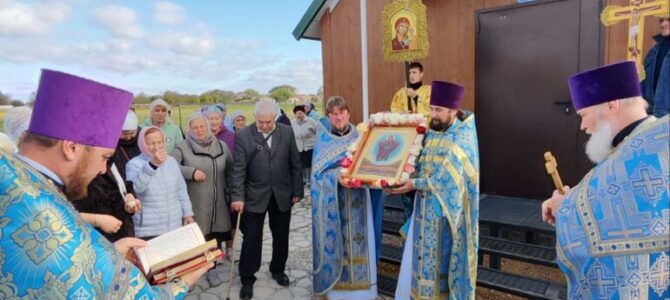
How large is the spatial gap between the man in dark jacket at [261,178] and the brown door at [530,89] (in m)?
2.89

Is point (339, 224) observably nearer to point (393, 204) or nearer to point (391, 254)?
point (391, 254)

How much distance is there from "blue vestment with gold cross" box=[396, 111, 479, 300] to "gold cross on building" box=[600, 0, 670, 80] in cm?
209

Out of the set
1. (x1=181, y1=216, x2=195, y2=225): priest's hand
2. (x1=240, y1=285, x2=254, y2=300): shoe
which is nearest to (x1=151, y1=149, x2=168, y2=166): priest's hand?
(x1=181, y1=216, x2=195, y2=225): priest's hand

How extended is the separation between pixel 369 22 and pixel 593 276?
5780mm

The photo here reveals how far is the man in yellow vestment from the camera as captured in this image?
5609mm

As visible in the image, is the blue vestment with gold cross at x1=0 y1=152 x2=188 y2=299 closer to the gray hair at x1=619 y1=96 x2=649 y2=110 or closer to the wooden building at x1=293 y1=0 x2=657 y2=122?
the gray hair at x1=619 y1=96 x2=649 y2=110

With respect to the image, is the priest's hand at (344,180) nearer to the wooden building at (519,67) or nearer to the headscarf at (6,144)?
the headscarf at (6,144)

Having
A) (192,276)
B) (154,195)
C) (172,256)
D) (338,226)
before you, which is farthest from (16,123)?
(338,226)

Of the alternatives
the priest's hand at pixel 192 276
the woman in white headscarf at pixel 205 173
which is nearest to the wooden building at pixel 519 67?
the woman in white headscarf at pixel 205 173

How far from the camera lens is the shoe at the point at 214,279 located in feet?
15.6

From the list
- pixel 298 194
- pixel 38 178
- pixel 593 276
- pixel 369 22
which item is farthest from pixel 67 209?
pixel 369 22

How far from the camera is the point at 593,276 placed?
5.75ft

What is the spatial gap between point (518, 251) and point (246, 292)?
2.75m

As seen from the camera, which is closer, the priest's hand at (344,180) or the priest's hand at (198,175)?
the priest's hand at (344,180)
